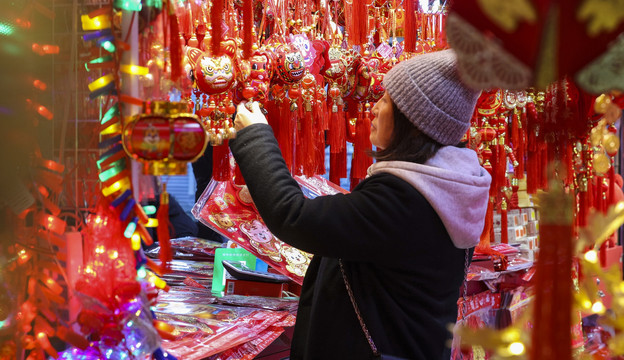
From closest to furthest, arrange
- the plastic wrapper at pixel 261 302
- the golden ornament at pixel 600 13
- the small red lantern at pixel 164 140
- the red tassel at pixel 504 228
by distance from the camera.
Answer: the golden ornament at pixel 600 13, the small red lantern at pixel 164 140, the plastic wrapper at pixel 261 302, the red tassel at pixel 504 228

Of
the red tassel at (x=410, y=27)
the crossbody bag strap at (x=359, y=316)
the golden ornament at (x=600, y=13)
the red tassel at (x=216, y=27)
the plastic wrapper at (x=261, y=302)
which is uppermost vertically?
the red tassel at (x=410, y=27)

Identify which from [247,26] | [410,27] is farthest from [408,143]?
[410,27]

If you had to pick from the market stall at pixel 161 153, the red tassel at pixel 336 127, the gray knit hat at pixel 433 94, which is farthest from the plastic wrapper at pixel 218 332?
the gray knit hat at pixel 433 94

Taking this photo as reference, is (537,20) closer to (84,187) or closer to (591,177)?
(84,187)

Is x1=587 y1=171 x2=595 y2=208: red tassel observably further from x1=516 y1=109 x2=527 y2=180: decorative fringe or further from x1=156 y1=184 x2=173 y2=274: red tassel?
x1=156 y1=184 x2=173 y2=274: red tassel

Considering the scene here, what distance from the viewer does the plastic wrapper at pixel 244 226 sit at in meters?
1.85

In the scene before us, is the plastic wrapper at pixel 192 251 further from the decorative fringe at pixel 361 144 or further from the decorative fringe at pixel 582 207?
the decorative fringe at pixel 582 207

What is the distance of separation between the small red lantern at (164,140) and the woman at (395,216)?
1.10 feet

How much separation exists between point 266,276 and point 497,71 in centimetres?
138

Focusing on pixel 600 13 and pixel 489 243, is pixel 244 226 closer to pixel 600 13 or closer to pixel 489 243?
pixel 489 243

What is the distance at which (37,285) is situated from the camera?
0.86 m

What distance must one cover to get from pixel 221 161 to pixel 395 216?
66 cm

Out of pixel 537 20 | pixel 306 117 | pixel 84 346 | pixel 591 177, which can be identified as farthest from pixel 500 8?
pixel 591 177

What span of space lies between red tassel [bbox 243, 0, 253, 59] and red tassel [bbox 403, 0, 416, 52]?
0.66 m
